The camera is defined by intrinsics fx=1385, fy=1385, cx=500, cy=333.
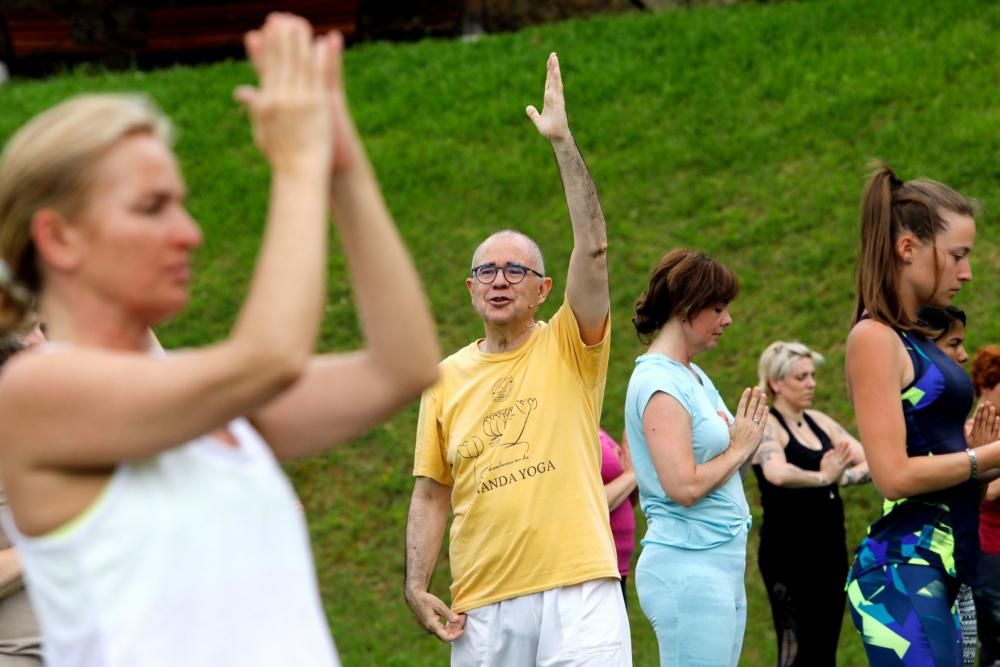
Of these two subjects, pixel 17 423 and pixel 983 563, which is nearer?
pixel 17 423

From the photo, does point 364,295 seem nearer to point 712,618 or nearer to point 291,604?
point 291,604

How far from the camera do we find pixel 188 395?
1.69 meters

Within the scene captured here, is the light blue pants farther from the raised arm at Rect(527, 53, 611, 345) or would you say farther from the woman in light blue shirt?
the raised arm at Rect(527, 53, 611, 345)

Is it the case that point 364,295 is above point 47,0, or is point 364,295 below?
below

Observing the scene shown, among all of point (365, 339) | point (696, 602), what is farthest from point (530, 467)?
point (365, 339)

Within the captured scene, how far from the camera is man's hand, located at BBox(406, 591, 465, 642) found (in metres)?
4.84

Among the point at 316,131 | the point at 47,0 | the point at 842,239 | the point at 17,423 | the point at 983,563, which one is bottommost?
the point at 983,563

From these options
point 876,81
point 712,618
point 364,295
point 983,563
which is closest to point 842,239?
point 876,81

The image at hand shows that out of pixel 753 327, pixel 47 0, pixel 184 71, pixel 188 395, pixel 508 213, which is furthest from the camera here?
pixel 47 0

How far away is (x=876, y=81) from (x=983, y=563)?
23.5ft

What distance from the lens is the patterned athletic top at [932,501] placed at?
165 inches

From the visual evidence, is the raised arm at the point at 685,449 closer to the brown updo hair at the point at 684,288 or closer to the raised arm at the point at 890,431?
the brown updo hair at the point at 684,288

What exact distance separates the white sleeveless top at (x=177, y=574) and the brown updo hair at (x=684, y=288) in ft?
11.6

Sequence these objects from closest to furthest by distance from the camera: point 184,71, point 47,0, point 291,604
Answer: point 291,604, point 184,71, point 47,0
